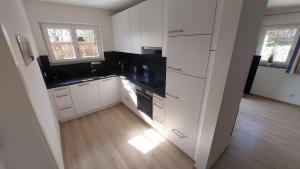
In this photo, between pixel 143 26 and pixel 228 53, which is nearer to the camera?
pixel 228 53

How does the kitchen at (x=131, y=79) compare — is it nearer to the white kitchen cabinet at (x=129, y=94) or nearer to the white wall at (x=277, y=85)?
the white kitchen cabinet at (x=129, y=94)

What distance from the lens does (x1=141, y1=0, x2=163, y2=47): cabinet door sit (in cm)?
182

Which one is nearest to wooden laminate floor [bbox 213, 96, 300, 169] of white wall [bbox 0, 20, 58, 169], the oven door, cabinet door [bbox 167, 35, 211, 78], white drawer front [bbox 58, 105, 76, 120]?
the oven door

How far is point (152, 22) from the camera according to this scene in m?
1.96

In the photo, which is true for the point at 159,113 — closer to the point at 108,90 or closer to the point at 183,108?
the point at 183,108

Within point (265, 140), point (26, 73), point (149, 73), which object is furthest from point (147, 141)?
point (265, 140)

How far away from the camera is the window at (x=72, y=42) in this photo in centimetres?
267

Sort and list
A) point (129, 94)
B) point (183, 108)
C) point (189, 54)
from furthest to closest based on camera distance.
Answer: point (129, 94) < point (183, 108) < point (189, 54)

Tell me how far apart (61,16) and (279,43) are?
5.49 metres

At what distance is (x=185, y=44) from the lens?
1.44 meters

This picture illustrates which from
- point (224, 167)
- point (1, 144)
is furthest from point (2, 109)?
point (224, 167)

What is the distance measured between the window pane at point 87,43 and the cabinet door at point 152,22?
1.67 m

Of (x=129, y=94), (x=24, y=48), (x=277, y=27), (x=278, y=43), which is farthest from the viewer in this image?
(x=278, y=43)

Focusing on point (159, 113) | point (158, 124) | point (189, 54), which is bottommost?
point (158, 124)
